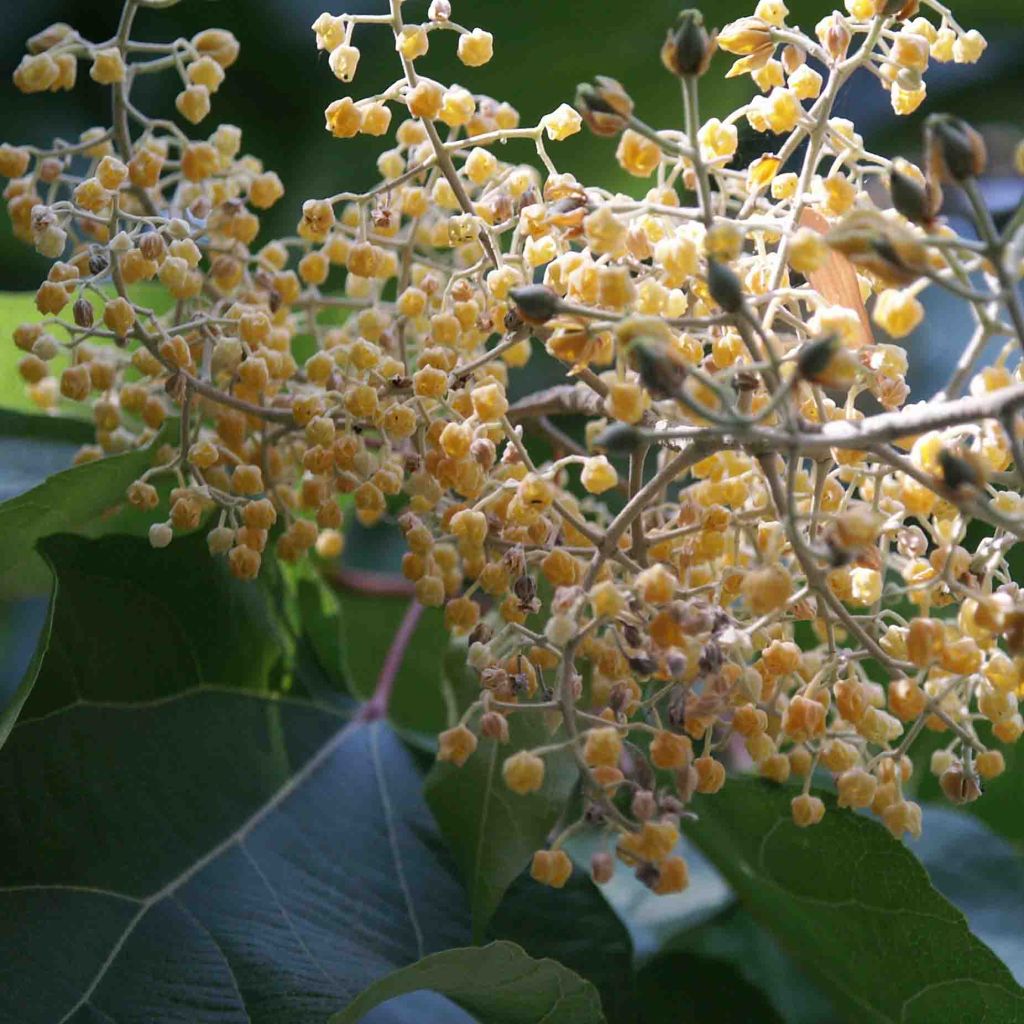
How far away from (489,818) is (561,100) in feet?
2.85

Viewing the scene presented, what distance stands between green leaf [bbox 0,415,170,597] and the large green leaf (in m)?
0.05

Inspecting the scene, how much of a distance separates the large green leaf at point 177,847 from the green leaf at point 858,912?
0.81 feet

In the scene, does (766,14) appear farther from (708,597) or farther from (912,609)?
(912,609)

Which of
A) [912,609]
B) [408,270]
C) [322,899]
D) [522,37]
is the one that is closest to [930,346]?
[912,609]

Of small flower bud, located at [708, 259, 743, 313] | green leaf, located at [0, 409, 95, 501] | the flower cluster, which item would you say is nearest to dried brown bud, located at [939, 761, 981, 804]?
the flower cluster

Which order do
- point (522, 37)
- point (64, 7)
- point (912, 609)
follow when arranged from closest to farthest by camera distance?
point (912, 609) < point (522, 37) < point (64, 7)

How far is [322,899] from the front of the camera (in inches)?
39.2

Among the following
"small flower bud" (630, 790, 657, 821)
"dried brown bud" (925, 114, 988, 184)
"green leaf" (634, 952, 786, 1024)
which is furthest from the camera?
"green leaf" (634, 952, 786, 1024)

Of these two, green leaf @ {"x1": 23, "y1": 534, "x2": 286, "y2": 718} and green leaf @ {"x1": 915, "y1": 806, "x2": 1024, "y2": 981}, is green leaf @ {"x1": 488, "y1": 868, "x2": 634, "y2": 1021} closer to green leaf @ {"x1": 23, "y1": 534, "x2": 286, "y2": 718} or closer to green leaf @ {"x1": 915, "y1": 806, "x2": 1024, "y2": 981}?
green leaf @ {"x1": 23, "y1": 534, "x2": 286, "y2": 718}

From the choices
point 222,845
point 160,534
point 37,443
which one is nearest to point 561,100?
point 37,443

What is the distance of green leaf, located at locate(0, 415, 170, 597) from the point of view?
97 cm

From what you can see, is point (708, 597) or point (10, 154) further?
point (10, 154)

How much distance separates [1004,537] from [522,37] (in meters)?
0.97

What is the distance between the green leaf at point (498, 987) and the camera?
2.55 ft
